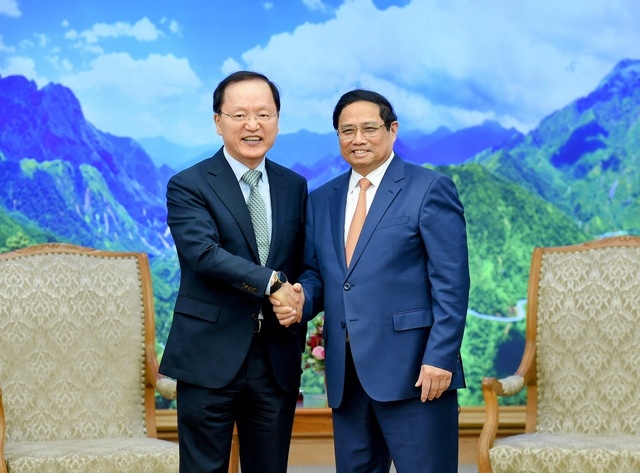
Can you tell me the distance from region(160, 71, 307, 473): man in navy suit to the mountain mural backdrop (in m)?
2.14

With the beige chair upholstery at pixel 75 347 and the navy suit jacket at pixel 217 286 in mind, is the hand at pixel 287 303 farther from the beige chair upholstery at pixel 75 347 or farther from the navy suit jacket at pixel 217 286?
the beige chair upholstery at pixel 75 347

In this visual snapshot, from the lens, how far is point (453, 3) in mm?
4996

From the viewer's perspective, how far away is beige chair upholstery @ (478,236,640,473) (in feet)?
12.7

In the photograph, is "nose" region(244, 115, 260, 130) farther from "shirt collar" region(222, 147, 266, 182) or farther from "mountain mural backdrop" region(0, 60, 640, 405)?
"mountain mural backdrop" region(0, 60, 640, 405)

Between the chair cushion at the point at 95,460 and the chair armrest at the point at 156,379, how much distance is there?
24cm

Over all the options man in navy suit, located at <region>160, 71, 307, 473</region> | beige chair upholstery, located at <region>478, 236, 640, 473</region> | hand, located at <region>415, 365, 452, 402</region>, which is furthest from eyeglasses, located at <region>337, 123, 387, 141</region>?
beige chair upholstery, located at <region>478, 236, 640, 473</region>

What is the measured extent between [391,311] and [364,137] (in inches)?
19.4

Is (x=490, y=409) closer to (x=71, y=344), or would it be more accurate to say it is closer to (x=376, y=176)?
(x=376, y=176)

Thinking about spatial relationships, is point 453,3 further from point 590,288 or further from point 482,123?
point 590,288

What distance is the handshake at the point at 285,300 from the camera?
9.01 ft

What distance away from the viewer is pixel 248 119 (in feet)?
9.38

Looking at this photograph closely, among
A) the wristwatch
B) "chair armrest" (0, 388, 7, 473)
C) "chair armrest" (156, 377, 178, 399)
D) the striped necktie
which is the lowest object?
"chair armrest" (0, 388, 7, 473)

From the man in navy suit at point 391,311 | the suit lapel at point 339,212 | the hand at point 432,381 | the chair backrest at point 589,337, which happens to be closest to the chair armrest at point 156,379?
the man in navy suit at point 391,311

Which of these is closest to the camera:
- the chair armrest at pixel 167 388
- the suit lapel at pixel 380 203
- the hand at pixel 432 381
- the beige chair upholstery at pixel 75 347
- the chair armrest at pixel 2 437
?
the hand at pixel 432 381
